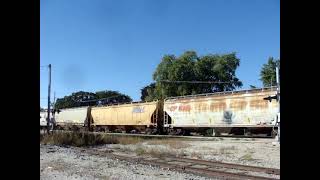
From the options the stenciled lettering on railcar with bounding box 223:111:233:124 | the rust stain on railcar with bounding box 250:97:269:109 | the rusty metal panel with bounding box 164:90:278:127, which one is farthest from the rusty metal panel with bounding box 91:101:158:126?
the rust stain on railcar with bounding box 250:97:269:109

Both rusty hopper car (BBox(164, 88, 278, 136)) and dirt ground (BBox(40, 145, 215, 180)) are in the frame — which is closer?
dirt ground (BBox(40, 145, 215, 180))

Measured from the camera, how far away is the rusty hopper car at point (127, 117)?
40.1 metres

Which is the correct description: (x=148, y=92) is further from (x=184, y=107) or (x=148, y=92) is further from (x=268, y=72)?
(x=184, y=107)

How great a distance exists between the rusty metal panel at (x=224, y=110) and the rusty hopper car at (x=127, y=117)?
173cm

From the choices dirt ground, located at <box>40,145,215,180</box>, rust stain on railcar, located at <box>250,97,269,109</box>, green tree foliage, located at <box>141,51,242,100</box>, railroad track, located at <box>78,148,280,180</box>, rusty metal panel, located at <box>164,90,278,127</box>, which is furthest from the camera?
green tree foliage, located at <box>141,51,242,100</box>

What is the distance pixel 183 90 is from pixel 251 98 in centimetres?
4884

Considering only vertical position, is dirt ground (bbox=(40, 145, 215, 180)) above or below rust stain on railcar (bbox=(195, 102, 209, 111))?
below

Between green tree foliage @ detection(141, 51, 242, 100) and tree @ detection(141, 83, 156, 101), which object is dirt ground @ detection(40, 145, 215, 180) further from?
tree @ detection(141, 83, 156, 101)

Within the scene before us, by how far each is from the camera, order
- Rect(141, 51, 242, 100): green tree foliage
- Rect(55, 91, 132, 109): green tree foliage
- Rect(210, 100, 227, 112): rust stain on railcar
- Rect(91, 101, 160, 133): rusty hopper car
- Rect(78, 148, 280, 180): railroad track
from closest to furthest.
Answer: Rect(78, 148, 280, 180): railroad track
Rect(210, 100, 227, 112): rust stain on railcar
Rect(91, 101, 160, 133): rusty hopper car
Rect(141, 51, 242, 100): green tree foliage
Rect(55, 91, 132, 109): green tree foliage

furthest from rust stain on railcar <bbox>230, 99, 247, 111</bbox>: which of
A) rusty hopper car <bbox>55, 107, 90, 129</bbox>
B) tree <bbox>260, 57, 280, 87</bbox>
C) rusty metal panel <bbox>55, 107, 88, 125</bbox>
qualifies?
tree <bbox>260, 57, 280, 87</bbox>

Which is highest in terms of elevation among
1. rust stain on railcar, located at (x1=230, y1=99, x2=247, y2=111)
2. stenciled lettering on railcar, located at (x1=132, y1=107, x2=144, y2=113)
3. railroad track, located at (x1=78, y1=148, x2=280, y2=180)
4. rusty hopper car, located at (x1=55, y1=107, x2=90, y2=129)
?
rust stain on railcar, located at (x1=230, y1=99, x2=247, y2=111)

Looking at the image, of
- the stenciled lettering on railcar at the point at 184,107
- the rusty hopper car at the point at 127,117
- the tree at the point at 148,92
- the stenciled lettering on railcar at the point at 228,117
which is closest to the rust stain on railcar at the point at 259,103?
the stenciled lettering on railcar at the point at 228,117

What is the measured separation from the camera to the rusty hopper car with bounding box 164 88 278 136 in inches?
1114

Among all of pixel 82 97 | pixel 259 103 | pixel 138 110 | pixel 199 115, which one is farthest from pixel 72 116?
pixel 82 97
